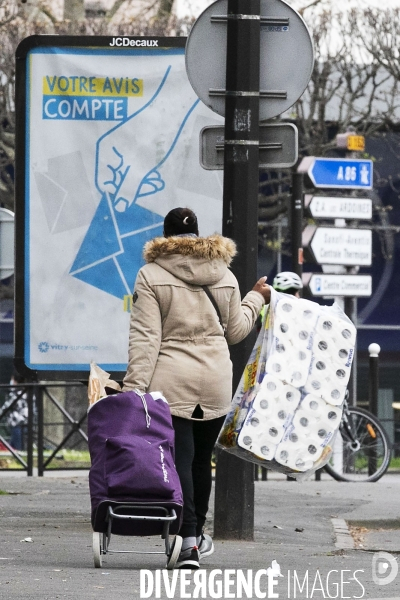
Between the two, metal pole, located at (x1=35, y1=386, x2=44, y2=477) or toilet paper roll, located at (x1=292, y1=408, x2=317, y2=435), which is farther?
metal pole, located at (x1=35, y1=386, x2=44, y2=477)

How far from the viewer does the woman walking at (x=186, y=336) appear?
6852mm

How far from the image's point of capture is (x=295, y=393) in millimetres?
7219

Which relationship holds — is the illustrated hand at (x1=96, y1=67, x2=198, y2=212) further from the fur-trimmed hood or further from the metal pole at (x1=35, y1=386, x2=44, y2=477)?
the metal pole at (x1=35, y1=386, x2=44, y2=477)

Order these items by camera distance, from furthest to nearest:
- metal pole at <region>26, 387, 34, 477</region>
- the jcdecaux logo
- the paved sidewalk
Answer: metal pole at <region>26, 387, 34, 477</region>
the jcdecaux logo
the paved sidewalk

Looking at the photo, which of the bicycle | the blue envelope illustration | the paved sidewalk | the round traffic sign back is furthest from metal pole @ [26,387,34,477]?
the round traffic sign back

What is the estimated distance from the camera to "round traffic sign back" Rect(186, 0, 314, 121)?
325 inches

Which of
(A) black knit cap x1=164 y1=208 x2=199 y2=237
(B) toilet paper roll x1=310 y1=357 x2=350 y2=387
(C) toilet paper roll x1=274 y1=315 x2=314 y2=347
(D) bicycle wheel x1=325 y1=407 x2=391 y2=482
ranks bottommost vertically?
(D) bicycle wheel x1=325 y1=407 x2=391 y2=482

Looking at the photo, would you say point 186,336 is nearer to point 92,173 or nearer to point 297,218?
point 92,173

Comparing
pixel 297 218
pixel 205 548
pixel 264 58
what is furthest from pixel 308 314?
pixel 297 218

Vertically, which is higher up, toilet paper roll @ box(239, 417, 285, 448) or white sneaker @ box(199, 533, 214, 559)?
toilet paper roll @ box(239, 417, 285, 448)

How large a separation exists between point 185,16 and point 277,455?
→ 15.6 metres

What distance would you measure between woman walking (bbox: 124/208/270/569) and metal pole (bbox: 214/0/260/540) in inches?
40.0

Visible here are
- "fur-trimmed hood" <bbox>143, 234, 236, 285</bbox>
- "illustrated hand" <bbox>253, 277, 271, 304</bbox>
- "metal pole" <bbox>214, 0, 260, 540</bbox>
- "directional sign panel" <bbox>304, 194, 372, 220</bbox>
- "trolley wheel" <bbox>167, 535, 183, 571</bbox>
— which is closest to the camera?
"trolley wheel" <bbox>167, 535, 183, 571</bbox>

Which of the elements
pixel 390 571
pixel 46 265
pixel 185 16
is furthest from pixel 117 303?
pixel 185 16
